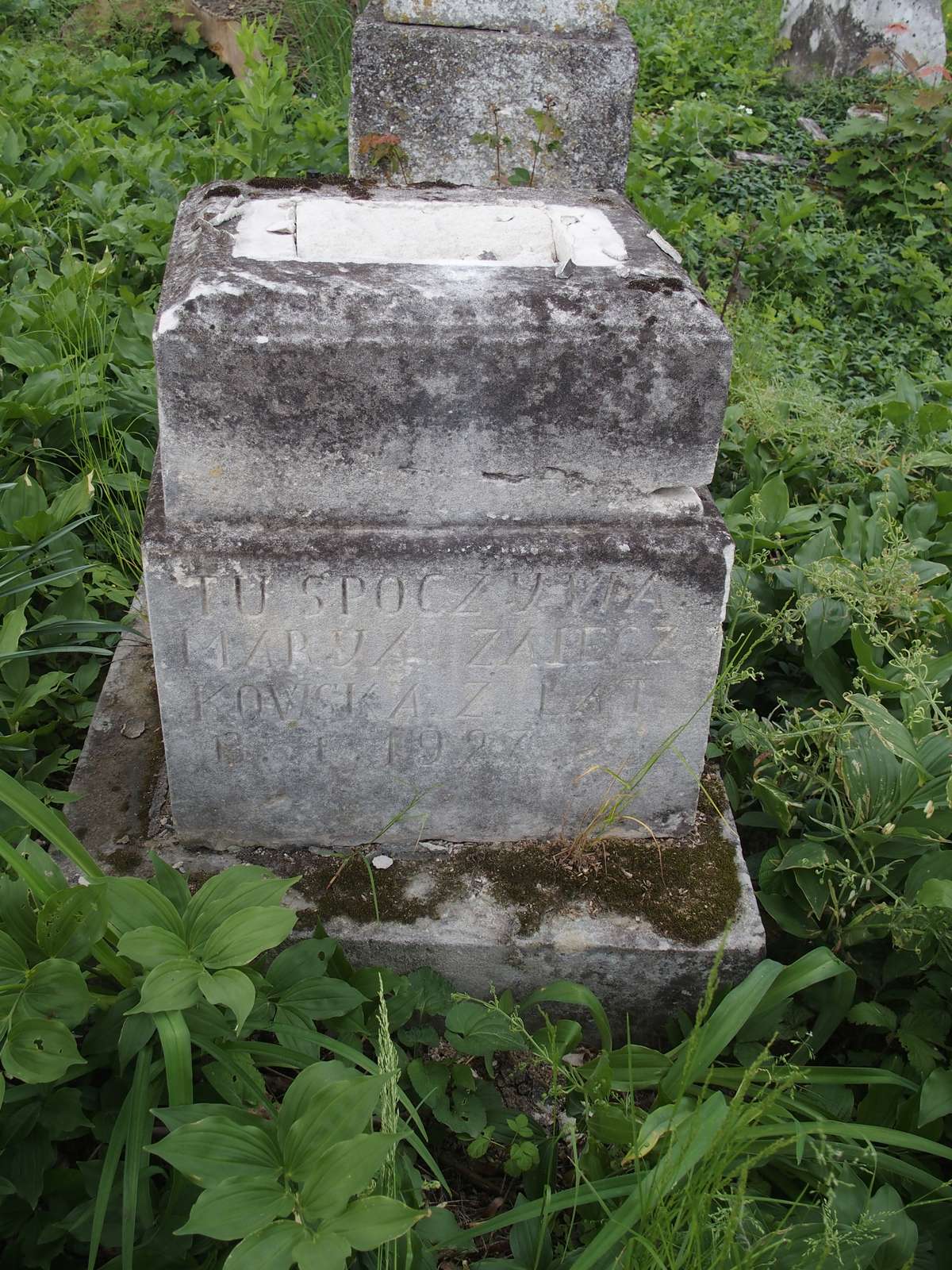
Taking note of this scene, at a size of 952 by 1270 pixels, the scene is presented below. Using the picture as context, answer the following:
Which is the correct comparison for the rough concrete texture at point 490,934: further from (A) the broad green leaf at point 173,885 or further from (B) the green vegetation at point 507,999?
(A) the broad green leaf at point 173,885

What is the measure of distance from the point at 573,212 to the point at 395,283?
0.58m

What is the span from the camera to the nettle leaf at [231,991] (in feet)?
4.97

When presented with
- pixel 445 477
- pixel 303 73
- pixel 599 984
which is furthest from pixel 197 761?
pixel 303 73

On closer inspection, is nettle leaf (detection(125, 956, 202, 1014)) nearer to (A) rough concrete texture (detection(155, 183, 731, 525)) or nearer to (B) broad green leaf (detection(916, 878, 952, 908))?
(A) rough concrete texture (detection(155, 183, 731, 525))

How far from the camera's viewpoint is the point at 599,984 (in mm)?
2166

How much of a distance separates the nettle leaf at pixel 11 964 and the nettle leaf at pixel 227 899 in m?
0.23

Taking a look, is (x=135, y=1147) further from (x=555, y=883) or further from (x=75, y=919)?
(x=555, y=883)

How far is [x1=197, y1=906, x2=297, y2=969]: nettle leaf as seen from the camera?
1593 mm

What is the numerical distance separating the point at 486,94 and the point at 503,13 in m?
0.25

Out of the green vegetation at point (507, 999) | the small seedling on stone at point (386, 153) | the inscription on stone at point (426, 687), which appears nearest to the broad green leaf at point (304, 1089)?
the green vegetation at point (507, 999)

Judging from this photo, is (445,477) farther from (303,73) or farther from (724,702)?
(303,73)

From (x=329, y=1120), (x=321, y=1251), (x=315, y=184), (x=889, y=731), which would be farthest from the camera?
(x=315, y=184)

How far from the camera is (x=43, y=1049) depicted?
4.94 feet

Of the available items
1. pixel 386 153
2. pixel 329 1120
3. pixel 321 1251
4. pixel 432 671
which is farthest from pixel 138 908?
pixel 386 153
